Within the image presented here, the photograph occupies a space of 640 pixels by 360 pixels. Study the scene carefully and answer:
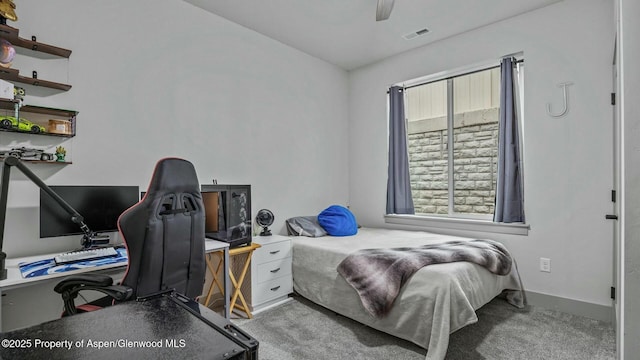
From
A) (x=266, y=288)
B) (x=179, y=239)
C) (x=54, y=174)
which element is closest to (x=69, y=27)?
(x=54, y=174)

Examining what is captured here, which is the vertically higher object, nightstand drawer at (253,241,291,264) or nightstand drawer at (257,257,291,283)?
nightstand drawer at (253,241,291,264)

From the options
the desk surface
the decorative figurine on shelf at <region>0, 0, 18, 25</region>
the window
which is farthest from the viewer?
the window

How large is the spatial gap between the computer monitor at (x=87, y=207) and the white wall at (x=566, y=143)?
3.34m

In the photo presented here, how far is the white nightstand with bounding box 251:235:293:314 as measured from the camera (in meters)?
2.88

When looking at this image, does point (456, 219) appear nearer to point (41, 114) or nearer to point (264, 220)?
point (264, 220)

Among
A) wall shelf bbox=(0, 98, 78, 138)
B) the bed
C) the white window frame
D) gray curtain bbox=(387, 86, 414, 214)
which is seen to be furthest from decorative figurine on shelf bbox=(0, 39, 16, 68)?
the white window frame

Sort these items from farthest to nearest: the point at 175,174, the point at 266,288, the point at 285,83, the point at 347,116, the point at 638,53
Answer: the point at 347,116 → the point at 285,83 → the point at 266,288 → the point at 175,174 → the point at 638,53

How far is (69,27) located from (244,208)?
187cm

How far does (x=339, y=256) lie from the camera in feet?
9.08

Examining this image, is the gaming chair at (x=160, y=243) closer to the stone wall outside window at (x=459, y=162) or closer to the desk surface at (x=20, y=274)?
the desk surface at (x=20, y=274)

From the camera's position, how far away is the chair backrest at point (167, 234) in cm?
152

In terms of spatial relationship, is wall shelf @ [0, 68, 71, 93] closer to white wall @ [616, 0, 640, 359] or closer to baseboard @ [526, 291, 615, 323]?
white wall @ [616, 0, 640, 359]

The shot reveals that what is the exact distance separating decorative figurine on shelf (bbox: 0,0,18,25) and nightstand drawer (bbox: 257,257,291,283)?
2423 millimetres

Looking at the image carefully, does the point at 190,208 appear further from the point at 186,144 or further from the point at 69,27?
the point at 69,27
